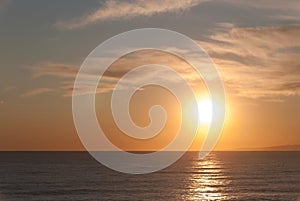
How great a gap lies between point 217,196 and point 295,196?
1849 centimetres

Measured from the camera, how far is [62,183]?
468 ft

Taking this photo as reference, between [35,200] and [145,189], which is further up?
[145,189]

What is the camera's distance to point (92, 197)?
104 m

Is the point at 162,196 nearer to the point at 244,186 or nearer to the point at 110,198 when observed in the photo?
the point at 110,198

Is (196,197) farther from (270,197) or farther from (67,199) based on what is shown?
(67,199)

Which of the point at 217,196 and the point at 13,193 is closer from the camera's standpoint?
the point at 217,196

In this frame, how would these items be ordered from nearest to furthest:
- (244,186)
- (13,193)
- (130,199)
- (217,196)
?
(130,199), (217,196), (13,193), (244,186)

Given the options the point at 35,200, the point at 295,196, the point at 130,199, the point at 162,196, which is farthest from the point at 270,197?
the point at 35,200

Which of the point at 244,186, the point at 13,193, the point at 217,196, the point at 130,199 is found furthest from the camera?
the point at 244,186

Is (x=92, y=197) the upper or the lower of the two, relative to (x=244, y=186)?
lower

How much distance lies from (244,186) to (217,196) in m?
28.0

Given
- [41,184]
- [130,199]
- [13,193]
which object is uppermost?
[41,184]

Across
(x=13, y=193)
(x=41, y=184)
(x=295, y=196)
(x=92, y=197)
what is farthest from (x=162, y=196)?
(x=41, y=184)

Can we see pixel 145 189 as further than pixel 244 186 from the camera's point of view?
No
